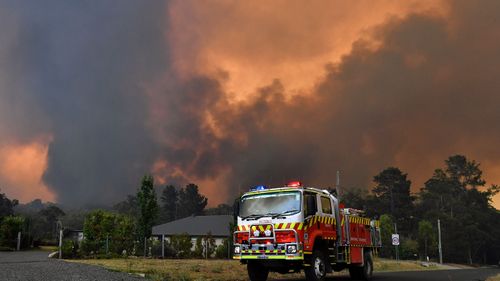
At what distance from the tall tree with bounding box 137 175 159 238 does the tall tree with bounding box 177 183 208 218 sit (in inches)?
4310

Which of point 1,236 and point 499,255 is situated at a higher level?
point 1,236

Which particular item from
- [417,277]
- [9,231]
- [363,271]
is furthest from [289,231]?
[9,231]

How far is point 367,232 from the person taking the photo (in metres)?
19.9

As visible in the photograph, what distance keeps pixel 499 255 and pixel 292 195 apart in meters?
98.4

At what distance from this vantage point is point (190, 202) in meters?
150

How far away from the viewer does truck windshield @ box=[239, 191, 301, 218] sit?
1440 centimetres

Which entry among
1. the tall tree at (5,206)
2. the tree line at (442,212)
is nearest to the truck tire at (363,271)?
the tree line at (442,212)

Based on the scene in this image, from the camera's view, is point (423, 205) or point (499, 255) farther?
point (423, 205)

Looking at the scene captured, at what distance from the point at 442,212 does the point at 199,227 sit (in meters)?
59.3

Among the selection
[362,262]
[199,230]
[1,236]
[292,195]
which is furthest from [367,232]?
[199,230]

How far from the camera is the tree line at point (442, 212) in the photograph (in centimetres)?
8412

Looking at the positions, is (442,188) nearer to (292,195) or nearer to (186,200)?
(186,200)

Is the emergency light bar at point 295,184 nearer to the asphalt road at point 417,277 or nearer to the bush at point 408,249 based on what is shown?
the asphalt road at point 417,277

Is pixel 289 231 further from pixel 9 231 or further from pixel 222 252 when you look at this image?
pixel 9 231
